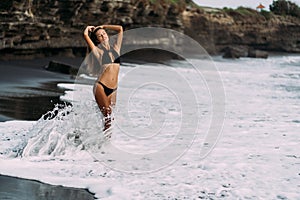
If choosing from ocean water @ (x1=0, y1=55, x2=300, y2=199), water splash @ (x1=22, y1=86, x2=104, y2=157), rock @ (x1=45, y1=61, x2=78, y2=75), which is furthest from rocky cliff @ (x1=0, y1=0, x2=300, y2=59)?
water splash @ (x1=22, y1=86, x2=104, y2=157)

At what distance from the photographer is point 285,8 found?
6119 centimetres

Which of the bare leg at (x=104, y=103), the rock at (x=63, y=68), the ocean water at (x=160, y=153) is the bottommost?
the rock at (x=63, y=68)

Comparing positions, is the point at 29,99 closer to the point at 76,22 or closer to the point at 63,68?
the point at 63,68

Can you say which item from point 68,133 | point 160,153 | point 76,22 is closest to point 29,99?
point 68,133

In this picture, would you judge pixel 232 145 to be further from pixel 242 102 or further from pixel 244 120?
pixel 242 102

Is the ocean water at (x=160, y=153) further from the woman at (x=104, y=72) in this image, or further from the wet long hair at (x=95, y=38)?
the wet long hair at (x=95, y=38)

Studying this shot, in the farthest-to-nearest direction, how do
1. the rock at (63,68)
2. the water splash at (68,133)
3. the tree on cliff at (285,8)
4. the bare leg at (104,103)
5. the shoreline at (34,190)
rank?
the tree on cliff at (285,8) < the rock at (63,68) < the bare leg at (104,103) < the water splash at (68,133) < the shoreline at (34,190)

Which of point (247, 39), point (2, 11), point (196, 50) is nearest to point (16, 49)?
point (2, 11)

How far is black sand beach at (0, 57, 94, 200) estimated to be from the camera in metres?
4.73

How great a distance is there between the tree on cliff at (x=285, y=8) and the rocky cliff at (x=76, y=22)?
52.7ft

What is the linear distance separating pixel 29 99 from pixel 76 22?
46.4ft

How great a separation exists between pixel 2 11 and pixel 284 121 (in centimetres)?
1269

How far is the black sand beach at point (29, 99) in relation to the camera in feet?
15.5

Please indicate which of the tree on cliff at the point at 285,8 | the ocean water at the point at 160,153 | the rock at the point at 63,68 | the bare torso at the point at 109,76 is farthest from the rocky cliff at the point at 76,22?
the tree on cliff at the point at 285,8
